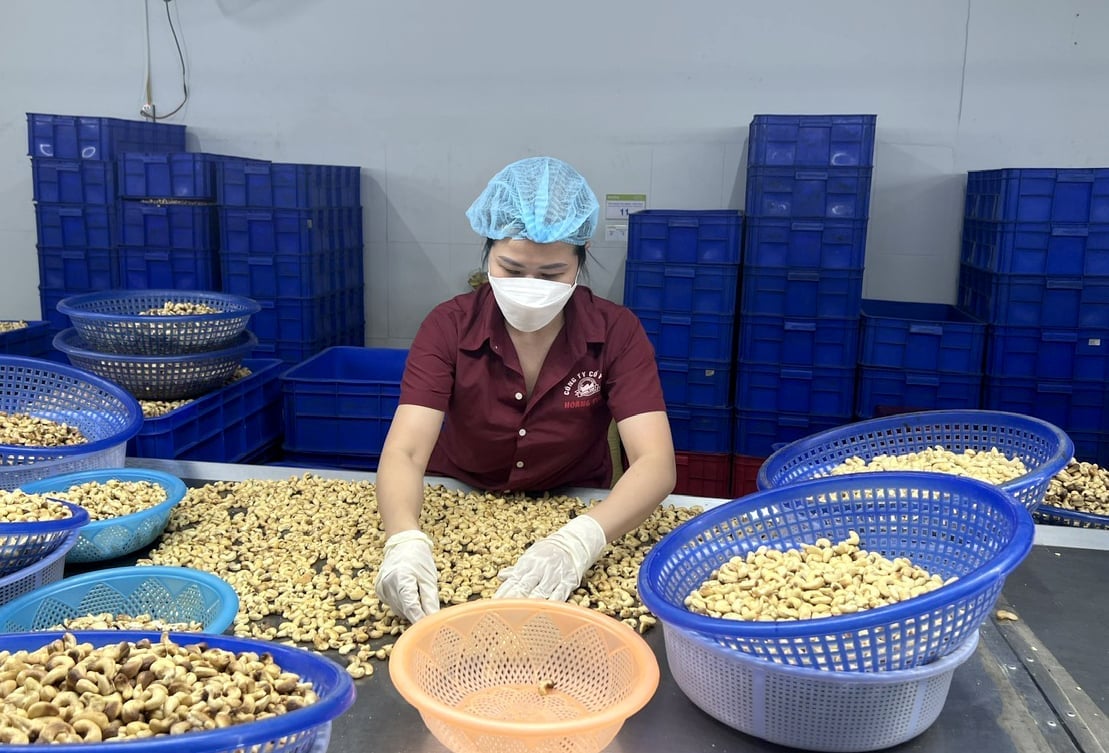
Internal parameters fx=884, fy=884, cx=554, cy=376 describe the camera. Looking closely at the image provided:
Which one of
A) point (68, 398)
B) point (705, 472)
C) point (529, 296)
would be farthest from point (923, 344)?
point (68, 398)

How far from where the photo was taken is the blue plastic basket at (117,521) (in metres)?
1.45

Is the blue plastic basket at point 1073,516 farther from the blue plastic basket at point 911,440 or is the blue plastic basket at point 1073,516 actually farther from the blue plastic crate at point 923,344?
the blue plastic crate at point 923,344

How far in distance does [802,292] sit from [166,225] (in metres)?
2.82

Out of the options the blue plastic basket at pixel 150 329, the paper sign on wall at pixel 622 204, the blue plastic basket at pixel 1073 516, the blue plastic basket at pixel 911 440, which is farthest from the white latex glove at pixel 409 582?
the paper sign on wall at pixel 622 204

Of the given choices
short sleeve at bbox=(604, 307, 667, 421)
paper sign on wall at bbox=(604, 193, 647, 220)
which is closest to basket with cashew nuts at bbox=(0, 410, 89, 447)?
short sleeve at bbox=(604, 307, 667, 421)

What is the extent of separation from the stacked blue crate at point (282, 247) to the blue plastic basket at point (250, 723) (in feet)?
10.3

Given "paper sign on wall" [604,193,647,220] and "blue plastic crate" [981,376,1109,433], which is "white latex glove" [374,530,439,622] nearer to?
"blue plastic crate" [981,376,1109,433]

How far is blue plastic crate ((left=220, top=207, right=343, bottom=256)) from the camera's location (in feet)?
13.0

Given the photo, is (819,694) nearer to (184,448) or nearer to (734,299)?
(184,448)

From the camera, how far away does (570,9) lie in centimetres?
429

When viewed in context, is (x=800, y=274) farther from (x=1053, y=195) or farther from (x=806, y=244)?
(x=1053, y=195)

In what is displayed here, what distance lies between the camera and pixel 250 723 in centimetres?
76

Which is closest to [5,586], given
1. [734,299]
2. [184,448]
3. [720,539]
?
[720,539]

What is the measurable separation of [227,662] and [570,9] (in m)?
3.96
